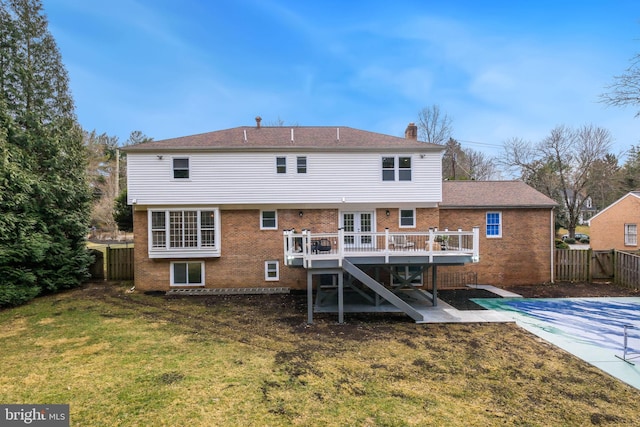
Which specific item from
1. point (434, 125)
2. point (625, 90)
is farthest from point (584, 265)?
point (434, 125)

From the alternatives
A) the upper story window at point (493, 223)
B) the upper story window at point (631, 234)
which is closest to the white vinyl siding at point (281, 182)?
the upper story window at point (493, 223)

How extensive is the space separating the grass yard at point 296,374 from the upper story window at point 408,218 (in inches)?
213

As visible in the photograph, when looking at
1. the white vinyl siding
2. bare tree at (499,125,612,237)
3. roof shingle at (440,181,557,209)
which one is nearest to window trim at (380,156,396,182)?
the white vinyl siding

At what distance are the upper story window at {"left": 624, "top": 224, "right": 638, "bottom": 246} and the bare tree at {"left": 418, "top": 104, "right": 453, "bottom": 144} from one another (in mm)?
15820

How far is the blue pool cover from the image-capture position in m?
6.78

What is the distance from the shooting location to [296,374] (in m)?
5.98

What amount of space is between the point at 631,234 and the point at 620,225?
38.2 inches

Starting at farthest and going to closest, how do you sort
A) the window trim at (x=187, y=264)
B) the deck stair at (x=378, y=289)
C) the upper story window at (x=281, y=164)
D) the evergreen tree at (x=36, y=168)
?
the window trim at (x=187, y=264) → the upper story window at (x=281, y=164) → the evergreen tree at (x=36, y=168) → the deck stair at (x=378, y=289)

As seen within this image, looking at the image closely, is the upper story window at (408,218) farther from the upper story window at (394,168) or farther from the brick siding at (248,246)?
the upper story window at (394,168)

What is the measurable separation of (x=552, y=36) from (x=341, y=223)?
1529 centimetres

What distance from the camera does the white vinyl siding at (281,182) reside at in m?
13.0

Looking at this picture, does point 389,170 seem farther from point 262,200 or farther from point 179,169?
point 179,169

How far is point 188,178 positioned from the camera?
13.1 m

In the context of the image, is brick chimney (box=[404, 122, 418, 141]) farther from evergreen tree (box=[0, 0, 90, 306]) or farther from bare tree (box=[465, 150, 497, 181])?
bare tree (box=[465, 150, 497, 181])
